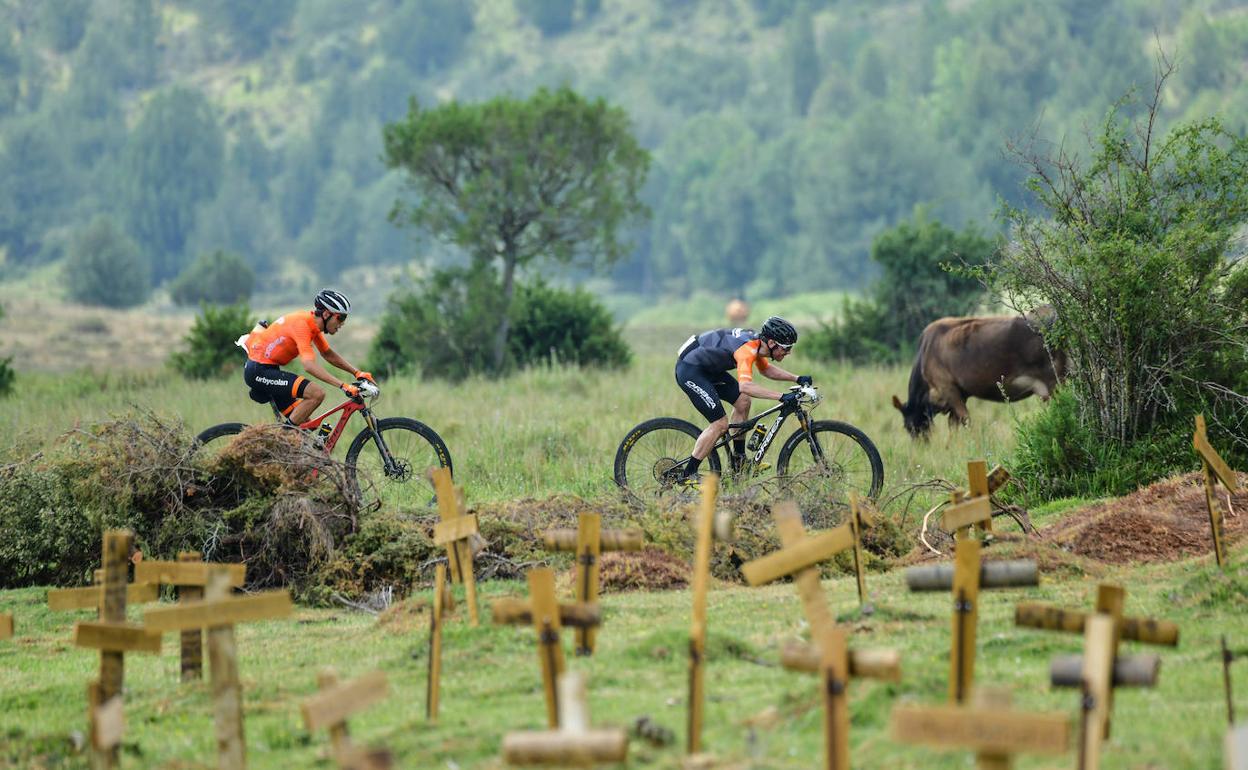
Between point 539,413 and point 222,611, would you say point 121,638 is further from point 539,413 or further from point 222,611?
point 539,413

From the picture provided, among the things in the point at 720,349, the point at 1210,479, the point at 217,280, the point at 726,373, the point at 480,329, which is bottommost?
the point at 1210,479

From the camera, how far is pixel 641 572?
11656mm

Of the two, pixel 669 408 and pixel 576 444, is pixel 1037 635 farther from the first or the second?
pixel 669 408

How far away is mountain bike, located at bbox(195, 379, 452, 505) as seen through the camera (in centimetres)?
1424

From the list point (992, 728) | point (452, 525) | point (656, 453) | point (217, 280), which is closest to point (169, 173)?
point (217, 280)

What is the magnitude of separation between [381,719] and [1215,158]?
1051 centimetres

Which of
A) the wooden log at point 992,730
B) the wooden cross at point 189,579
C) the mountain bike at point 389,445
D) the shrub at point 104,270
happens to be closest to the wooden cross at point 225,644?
the wooden cross at point 189,579

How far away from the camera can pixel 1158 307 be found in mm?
14312

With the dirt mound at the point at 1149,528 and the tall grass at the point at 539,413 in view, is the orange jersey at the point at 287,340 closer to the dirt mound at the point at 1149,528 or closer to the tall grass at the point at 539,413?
the tall grass at the point at 539,413

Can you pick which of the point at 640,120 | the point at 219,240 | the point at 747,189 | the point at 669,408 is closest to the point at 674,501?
the point at 669,408

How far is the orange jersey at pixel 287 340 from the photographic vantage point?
14352 mm

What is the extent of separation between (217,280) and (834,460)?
85143 millimetres

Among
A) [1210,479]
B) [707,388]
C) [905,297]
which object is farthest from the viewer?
[905,297]

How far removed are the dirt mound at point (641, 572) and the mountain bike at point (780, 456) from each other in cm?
162
